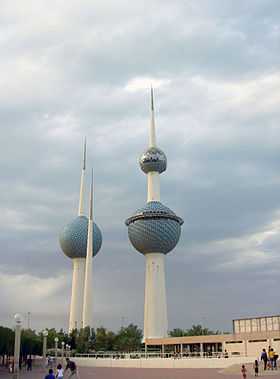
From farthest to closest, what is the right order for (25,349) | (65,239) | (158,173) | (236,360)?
(65,239) → (158,173) → (25,349) → (236,360)

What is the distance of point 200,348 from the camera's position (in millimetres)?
81312

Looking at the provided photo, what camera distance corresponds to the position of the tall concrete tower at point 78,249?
120875mm

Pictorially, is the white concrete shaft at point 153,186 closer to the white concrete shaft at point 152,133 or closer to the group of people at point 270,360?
the white concrete shaft at point 152,133

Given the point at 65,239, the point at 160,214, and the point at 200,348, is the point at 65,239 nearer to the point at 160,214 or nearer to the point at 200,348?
the point at 160,214

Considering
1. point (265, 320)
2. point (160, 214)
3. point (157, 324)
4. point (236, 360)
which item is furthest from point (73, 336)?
point (236, 360)

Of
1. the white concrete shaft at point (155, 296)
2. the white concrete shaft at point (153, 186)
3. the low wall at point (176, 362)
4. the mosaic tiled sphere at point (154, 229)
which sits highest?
the white concrete shaft at point (153, 186)

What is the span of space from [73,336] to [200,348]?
71.1ft

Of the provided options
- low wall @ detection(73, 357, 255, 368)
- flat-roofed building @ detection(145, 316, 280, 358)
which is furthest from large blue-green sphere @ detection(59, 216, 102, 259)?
low wall @ detection(73, 357, 255, 368)

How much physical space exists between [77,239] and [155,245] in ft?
71.7

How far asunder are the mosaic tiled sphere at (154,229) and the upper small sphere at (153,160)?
8183 millimetres

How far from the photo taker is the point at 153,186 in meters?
113

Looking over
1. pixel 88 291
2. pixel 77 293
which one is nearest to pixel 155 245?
pixel 88 291

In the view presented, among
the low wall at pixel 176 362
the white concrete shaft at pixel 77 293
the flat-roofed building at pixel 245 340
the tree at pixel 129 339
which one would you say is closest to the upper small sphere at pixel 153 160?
the white concrete shaft at pixel 77 293

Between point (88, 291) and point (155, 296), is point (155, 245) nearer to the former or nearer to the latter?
point (155, 296)
